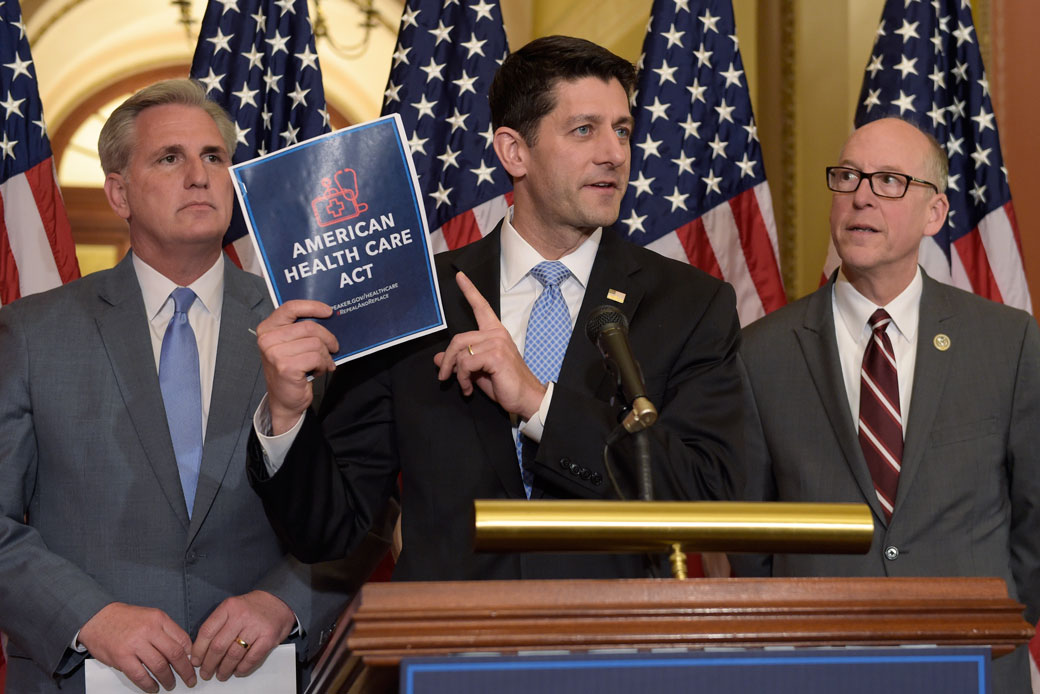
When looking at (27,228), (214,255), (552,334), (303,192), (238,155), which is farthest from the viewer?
(238,155)

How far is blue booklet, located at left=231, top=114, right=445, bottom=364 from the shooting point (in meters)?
1.94

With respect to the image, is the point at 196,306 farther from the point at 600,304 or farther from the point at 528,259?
the point at 600,304

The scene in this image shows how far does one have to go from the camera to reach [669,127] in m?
3.95

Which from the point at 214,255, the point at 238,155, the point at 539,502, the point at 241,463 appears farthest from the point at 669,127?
the point at 539,502

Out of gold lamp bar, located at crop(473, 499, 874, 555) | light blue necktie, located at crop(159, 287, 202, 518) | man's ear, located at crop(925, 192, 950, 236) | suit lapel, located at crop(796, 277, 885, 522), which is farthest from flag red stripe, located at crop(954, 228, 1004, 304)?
gold lamp bar, located at crop(473, 499, 874, 555)

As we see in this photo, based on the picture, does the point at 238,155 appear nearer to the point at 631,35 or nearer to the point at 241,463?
the point at 241,463

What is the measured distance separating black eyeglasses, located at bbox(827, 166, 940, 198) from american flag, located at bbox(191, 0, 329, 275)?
66.2 inches

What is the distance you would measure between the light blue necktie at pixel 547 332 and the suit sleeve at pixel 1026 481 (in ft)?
3.97

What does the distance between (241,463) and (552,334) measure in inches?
29.1

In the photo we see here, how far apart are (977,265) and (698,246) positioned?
3.03 ft

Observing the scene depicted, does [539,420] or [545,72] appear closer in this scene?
[539,420]

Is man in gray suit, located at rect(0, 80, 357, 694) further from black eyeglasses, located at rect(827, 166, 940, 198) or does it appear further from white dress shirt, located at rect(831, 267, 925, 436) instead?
black eyeglasses, located at rect(827, 166, 940, 198)

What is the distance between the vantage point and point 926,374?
9.14 feet

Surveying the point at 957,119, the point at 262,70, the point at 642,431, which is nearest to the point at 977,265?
the point at 957,119
